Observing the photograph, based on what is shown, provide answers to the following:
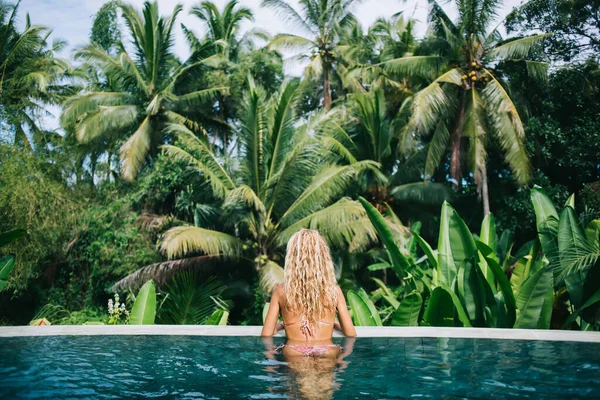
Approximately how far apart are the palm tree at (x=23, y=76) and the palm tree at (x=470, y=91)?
39.6 ft

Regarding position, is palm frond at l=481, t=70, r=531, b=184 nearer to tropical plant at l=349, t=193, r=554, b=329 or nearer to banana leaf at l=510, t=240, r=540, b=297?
tropical plant at l=349, t=193, r=554, b=329

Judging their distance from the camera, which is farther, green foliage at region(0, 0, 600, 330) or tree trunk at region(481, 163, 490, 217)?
tree trunk at region(481, 163, 490, 217)

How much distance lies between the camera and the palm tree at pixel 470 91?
54.1ft

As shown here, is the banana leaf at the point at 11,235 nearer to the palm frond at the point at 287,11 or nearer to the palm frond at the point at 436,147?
the palm frond at the point at 436,147

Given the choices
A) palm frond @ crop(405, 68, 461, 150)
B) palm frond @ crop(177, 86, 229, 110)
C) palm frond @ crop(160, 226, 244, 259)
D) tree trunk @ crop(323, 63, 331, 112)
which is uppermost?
tree trunk @ crop(323, 63, 331, 112)

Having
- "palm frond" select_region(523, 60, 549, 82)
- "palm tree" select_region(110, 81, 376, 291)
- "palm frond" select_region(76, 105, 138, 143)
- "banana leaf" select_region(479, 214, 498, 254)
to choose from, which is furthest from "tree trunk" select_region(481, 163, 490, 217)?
"palm frond" select_region(76, 105, 138, 143)

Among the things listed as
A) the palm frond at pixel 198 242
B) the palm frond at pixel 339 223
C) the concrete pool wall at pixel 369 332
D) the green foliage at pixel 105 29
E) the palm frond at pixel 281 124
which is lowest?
the concrete pool wall at pixel 369 332

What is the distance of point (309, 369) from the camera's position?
4.10 m

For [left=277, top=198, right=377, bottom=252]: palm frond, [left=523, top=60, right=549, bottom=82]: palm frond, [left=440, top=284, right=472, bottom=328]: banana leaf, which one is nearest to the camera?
[left=440, top=284, right=472, bottom=328]: banana leaf

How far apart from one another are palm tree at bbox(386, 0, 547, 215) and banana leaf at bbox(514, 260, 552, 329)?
33.7 ft

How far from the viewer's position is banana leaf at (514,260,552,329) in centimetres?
643

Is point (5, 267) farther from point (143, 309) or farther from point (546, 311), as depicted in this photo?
point (546, 311)

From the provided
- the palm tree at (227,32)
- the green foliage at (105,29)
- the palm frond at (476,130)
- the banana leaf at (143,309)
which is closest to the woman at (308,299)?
the banana leaf at (143,309)

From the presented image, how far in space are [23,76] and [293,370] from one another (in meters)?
19.9
